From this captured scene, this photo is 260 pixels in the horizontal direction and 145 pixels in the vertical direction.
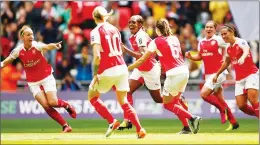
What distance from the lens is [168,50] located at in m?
16.7

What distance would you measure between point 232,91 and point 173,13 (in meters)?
4.42

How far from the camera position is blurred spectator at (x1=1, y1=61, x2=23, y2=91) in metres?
25.6

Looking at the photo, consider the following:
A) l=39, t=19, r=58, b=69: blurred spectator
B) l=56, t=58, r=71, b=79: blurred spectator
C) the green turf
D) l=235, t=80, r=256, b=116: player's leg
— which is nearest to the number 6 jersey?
l=235, t=80, r=256, b=116: player's leg

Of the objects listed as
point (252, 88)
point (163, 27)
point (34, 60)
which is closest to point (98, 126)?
point (34, 60)

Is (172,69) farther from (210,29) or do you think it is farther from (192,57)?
(210,29)

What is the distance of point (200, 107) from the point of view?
24562 mm

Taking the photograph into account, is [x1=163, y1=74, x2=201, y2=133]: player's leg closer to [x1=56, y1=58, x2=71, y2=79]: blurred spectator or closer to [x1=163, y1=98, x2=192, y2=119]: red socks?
[x1=163, y1=98, x2=192, y2=119]: red socks

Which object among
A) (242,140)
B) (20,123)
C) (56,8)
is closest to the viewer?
(242,140)

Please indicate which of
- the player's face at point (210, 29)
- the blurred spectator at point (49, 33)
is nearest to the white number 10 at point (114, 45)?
the player's face at point (210, 29)

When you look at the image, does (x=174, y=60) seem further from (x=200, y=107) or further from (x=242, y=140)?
(x=200, y=107)

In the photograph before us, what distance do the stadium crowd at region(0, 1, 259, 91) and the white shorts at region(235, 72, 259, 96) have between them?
7.75 metres

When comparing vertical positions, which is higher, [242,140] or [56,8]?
[56,8]

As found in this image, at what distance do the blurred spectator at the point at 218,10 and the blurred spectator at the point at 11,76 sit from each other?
21.3 ft

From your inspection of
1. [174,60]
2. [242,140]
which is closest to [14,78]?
[174,60]
